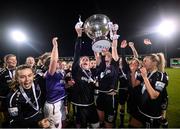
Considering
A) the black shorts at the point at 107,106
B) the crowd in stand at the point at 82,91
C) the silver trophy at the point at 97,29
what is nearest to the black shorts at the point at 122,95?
the crowd in stand at the point at 82,91

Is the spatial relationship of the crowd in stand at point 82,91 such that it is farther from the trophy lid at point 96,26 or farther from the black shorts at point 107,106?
the trophy lid at point 96,26

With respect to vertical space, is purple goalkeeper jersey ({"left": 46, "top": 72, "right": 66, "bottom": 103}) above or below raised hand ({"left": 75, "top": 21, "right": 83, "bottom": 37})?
below

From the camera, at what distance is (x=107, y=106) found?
6418mm

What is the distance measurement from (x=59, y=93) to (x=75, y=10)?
43.6 metres

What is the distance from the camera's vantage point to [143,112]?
16.0ft

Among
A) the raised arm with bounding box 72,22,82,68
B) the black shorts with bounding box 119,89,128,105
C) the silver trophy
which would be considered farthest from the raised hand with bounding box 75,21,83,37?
the black shorts with bounding box 119,89,128,105

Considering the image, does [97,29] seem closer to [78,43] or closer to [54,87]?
[78,43]

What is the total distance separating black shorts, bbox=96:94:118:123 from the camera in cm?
635

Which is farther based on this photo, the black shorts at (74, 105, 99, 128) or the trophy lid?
the black shorts at (74, 105, 99, 128)

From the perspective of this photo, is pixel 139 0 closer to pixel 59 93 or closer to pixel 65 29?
pixel 65 29

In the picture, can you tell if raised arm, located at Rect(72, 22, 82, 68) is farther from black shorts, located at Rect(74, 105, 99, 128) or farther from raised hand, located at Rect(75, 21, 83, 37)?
black shorts, located at Rect(74, 105, 99, 128)

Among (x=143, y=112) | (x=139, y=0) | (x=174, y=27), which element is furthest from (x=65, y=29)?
(x=143, y=112)

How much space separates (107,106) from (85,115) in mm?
874

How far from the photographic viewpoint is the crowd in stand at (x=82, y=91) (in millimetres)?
4094
